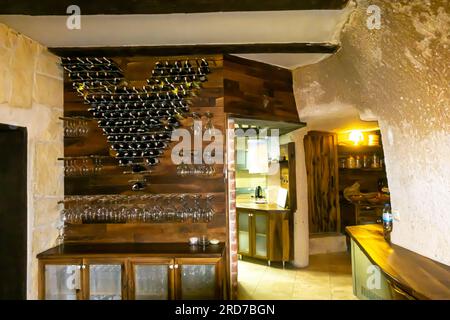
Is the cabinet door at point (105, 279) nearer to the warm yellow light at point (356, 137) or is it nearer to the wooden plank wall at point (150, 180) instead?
the wooden plank wall at point (150, 180)

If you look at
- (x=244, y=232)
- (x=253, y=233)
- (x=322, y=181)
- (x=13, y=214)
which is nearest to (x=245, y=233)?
(x=244, y=232)

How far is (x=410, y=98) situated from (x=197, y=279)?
2.16 m

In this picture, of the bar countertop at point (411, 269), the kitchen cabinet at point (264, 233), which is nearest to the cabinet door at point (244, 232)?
the kitchen cabinet at point (264, 233)

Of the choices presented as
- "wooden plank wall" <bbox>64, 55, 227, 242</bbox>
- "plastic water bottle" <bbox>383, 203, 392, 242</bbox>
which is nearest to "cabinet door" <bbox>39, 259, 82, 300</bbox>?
"wooden plank wall" <bbox>64, 55, 227, 242</bbox>

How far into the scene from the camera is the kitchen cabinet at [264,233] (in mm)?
4723

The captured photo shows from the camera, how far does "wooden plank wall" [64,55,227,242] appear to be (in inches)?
123

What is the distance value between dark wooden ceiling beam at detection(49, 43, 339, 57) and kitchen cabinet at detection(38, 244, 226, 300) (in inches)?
71.5

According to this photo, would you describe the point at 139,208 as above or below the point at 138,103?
below

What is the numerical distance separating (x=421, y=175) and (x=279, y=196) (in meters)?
3.01

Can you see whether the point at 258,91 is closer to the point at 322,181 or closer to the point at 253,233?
the point at 253,233

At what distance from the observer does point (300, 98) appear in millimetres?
3635

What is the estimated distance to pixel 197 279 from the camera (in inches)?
108
